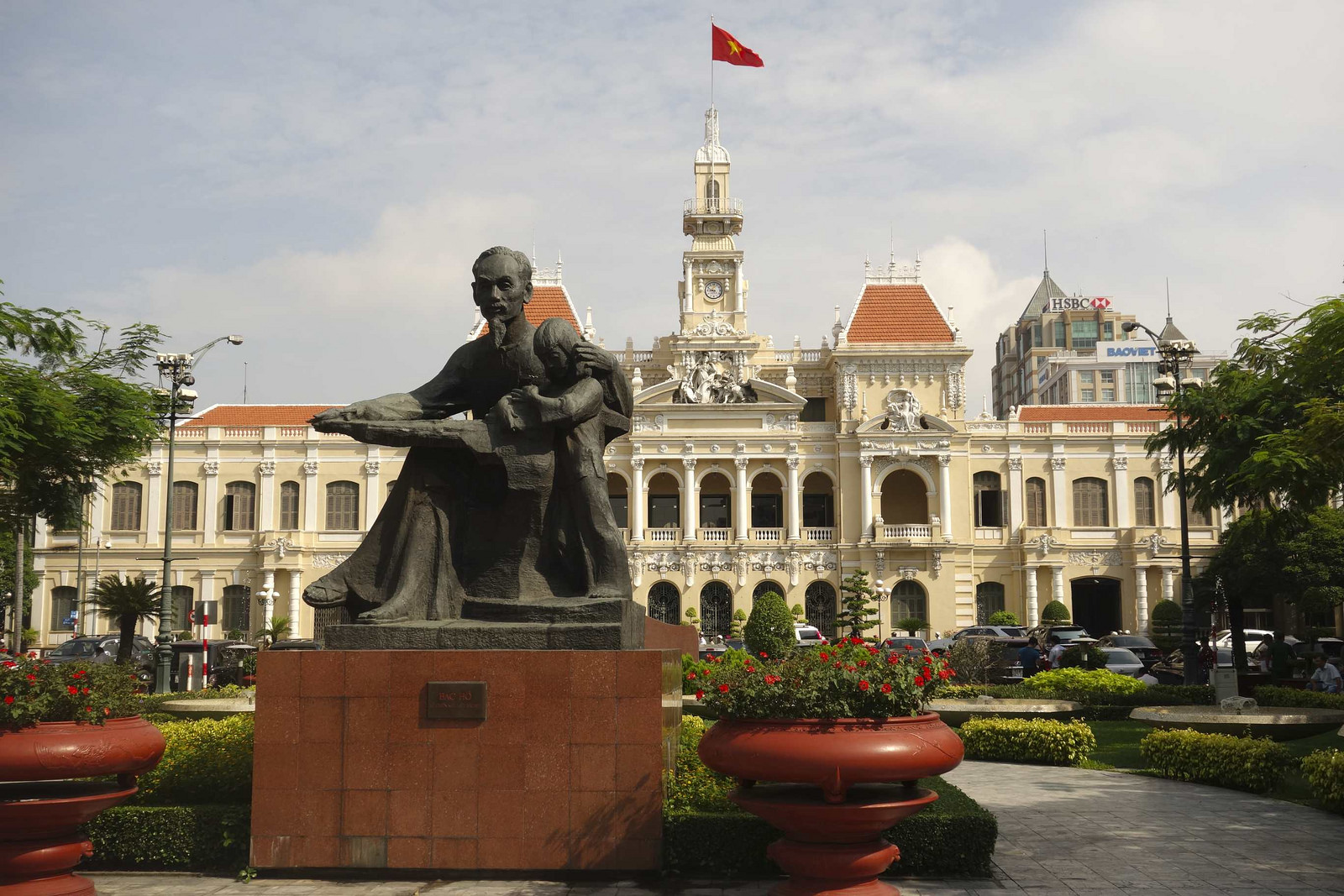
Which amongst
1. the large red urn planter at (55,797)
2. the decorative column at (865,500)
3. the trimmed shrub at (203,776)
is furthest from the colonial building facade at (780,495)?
the large red urn planter at (55,797)

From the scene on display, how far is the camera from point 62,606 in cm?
4991

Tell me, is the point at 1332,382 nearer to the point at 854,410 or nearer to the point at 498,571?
the point at 498,571

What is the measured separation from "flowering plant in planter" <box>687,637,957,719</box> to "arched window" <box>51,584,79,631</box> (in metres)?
50.0

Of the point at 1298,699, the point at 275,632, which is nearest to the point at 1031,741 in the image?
the point at 1298,699

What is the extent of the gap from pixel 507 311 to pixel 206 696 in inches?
475

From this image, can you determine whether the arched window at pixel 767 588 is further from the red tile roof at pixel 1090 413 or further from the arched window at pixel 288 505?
the arched window at pixel 288 505

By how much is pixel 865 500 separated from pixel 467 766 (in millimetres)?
41884

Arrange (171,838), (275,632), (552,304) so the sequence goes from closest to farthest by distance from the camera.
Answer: (171,838)
(275,632)
(552,304)

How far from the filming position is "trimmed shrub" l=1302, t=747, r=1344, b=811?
30.4ft

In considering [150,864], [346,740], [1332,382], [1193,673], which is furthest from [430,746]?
[1193,673]

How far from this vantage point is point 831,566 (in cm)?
4791

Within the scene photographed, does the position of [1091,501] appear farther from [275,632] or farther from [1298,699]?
[1298,699]

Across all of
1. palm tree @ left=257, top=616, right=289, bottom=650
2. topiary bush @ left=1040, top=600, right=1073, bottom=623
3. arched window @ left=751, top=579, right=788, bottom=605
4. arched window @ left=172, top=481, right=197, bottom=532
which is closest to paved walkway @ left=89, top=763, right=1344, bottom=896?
palm tree @ left=257, top=616, right=289, bottom=650

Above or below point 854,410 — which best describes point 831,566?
below
